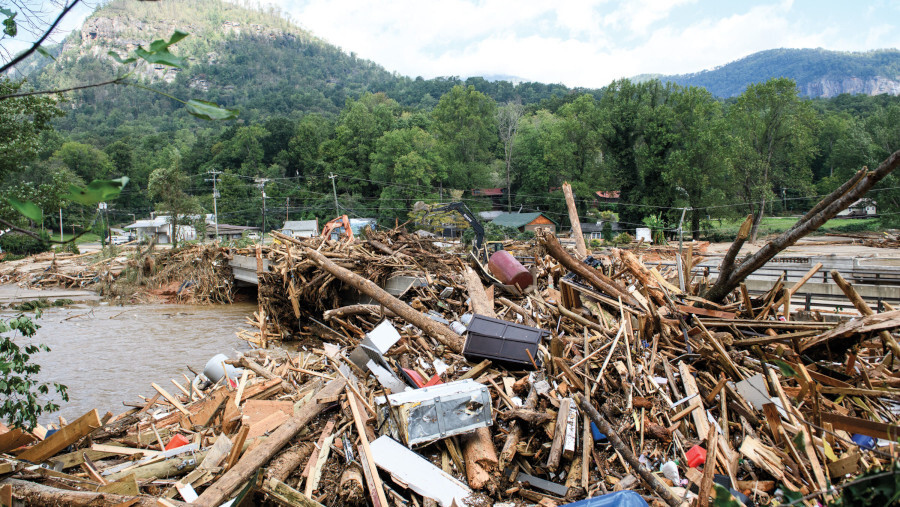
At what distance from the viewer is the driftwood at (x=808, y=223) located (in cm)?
502

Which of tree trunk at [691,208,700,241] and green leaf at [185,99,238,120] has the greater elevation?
green leaf at [185,99,238,120]

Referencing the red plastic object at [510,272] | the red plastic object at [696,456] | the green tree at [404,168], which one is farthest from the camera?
the green tree at [404,168]

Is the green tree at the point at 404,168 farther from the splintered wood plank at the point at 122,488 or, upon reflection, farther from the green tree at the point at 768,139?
the splintered wood plank at the point at 122,488

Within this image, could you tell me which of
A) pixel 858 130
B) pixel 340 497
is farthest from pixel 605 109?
pixel 340 497

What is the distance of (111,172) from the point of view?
2677 inches

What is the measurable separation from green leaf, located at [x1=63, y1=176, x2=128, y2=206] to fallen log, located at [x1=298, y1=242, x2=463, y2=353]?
6.63 metres

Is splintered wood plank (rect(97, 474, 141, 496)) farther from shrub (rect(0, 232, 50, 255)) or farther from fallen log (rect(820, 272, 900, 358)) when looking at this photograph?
shrub (rect(0, 232, 50, 255))

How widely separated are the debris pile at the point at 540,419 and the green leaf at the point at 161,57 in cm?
364

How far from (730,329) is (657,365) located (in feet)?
5.08

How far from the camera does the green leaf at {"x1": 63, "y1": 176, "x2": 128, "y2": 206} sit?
1.25 metres

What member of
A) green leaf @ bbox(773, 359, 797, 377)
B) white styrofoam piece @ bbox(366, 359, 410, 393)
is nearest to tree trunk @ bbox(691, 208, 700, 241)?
white styrofoam piece @ bbox(366, 359, 410, 393)

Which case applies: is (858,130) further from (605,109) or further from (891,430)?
(891,430)

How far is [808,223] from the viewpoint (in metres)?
5.89

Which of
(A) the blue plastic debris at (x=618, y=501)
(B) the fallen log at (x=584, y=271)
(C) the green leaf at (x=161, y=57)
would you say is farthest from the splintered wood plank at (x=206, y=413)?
(C) the green leaf at (x=161, y=57)
